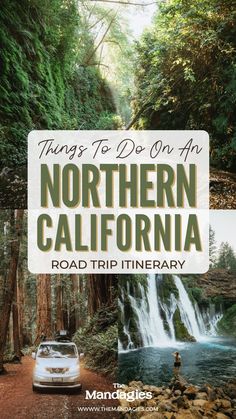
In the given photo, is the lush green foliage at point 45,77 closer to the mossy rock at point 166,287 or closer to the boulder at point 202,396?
the mossy rock at point 166,287

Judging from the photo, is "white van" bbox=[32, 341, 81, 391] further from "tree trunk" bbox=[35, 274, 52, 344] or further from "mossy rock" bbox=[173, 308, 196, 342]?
"mossy rock" bbox=[173, 308, 196, 342]

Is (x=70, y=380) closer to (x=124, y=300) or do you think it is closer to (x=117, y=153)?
(x=124, y=300)

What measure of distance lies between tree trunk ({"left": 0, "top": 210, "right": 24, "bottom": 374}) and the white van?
1.05ft

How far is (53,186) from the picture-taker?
12.7 ft

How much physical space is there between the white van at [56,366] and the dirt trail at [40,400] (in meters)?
0.06

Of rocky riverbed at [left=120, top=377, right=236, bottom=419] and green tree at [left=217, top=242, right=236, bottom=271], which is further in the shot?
green tree at [left=217, top=242, right=236, bottom=271]

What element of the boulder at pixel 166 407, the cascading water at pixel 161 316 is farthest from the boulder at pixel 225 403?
the cascading water at pixel 161 316

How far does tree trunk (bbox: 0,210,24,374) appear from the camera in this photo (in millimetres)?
3881

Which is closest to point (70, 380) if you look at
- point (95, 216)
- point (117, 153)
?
point (95, 216)

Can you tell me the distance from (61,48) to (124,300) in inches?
90.8

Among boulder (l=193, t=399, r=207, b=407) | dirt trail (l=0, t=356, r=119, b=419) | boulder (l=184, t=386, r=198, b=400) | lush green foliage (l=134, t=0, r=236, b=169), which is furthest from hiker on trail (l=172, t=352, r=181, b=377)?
lush green foliage (l=134, t=0, r=236, b=169)

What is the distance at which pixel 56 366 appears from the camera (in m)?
3.82

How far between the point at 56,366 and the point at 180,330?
1.09 m

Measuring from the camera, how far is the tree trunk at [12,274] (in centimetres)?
388
